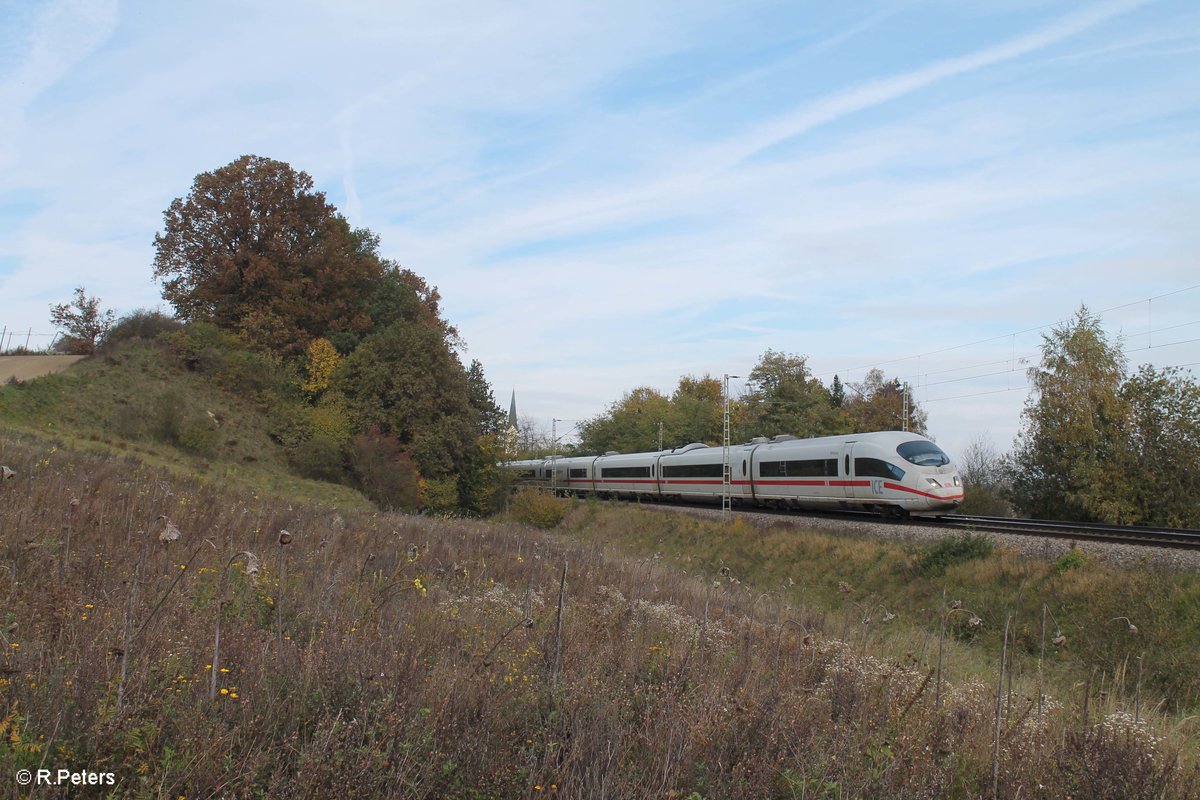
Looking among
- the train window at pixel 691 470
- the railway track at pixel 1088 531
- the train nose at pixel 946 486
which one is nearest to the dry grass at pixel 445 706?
the railway track at pixel 1088 531

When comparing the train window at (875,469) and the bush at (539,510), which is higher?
the train window at (875,469)

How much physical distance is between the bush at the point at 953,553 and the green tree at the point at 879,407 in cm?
4783

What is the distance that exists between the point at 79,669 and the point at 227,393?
43226 millimetres

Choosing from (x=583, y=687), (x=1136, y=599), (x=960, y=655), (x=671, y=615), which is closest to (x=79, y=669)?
(x=583, y=687)

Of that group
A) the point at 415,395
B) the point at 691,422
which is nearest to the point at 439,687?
the point at 415,395

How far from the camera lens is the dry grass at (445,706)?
3471 mm

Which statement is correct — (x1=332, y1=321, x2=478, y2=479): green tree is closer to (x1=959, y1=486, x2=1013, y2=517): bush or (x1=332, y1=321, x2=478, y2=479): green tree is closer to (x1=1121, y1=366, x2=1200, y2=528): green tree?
(x1=959, y1=486, x2=1013, y2=517): bush

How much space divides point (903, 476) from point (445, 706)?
23559 mm

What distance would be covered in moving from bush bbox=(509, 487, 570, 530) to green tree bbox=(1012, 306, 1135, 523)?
84.0 feet

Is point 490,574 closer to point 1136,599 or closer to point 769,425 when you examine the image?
point 1136,599

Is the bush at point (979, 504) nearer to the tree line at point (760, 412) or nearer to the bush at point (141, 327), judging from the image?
the tree line at point (760, 412)

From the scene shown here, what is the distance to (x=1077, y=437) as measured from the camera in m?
42.7

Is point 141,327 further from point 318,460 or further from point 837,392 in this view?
point 837,392

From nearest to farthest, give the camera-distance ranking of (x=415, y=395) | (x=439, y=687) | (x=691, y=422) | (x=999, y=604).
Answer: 1. (x=439, y=687)
2. (x=999, y=604)
3. (x=415, y=395)
4. (x=691, y=422)
